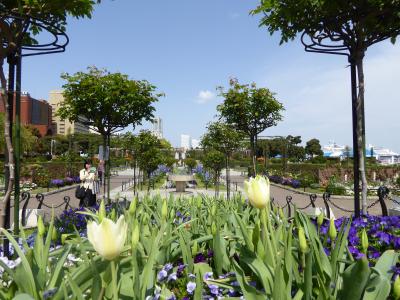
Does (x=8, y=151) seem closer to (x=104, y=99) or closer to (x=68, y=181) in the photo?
(x=104, y=99)

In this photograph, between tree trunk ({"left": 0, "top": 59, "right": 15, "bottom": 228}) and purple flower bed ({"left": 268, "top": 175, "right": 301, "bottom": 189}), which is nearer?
tree trunk ({"left": 0, "top": 59, "right": 15, "bottom": 228})

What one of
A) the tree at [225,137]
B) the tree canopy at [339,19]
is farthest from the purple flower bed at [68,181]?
the tree canopy at [339,19]

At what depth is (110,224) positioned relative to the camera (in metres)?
1.25

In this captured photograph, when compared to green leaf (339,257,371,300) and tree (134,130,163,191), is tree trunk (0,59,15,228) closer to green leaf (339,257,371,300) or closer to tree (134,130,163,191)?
green leaf (339,257,371,300)

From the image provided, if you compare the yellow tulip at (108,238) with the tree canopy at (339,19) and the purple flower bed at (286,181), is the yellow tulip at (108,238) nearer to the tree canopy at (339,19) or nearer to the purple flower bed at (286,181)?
the tree canopy at (339,19)

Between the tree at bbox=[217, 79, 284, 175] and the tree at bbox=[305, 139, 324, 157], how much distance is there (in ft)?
239

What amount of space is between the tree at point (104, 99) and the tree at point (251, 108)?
357 cm

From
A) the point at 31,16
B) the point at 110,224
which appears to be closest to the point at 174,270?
the point at 110,224

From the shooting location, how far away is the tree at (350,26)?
14.2 ft

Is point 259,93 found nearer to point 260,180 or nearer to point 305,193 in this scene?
point 305,193

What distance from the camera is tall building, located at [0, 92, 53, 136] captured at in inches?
4085

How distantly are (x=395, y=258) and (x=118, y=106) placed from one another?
862cm

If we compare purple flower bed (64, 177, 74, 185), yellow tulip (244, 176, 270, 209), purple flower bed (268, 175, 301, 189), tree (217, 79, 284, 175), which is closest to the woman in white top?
tree (217, 79, 284, 175)

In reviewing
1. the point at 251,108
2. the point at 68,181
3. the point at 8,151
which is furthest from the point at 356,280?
the point at 68,181
